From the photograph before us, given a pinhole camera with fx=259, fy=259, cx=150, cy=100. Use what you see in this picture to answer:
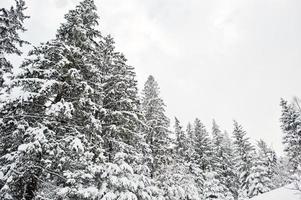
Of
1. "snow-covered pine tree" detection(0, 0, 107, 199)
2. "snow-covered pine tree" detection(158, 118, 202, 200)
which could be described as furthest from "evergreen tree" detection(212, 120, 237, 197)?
"snow-covered pine tree" detection(0, 0, 107, 199)

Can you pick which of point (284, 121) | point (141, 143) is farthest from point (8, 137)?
point (284, 121)

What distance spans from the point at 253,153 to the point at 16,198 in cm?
3501

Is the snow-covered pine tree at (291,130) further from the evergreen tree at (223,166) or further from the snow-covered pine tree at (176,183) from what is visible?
the snow-covered pine tree at (176,183)

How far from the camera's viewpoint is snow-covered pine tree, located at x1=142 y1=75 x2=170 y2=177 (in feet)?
72.8

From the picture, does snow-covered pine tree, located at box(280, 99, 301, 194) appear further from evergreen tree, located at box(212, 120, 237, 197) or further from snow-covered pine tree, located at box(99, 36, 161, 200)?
snow-covered pine tree, located at box(99, 36, 161, 200)

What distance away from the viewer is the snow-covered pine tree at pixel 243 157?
3666cm

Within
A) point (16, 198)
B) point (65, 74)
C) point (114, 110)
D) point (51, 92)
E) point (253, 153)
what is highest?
point (253, 153)

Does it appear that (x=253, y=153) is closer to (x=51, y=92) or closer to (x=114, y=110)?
(x=114, y=110)

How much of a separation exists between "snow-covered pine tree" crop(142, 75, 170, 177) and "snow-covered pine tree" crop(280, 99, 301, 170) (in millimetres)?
19298

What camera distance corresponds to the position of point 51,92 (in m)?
12.6

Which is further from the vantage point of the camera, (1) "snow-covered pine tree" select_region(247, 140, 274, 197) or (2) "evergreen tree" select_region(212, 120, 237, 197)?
(2) "evergreen tree" select_region(212, 120, 237, 197)

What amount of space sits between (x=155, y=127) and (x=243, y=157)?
2036 centimetres

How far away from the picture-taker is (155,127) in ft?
75.7

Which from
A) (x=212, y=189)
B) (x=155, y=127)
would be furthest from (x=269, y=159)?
(x=155, y=127)
